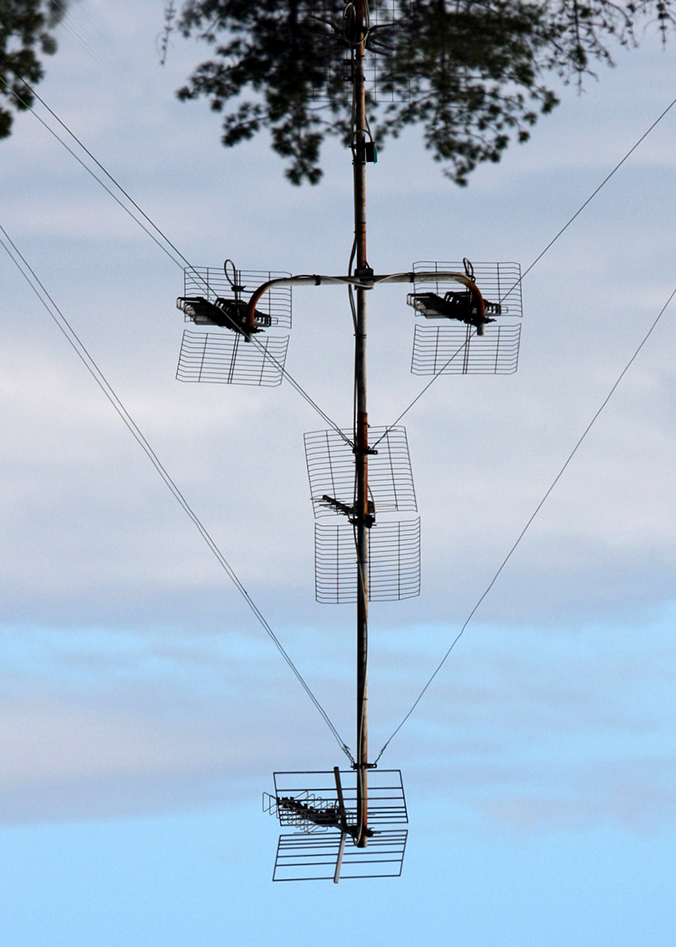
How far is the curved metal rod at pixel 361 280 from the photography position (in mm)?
6570

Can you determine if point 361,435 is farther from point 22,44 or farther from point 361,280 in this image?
point 22,44

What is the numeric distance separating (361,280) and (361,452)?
0.84 metres

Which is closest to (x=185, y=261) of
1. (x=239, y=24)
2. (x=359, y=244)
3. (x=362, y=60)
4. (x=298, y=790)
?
(x=359, y=244)

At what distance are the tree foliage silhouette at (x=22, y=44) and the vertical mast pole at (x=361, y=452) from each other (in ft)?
6.16

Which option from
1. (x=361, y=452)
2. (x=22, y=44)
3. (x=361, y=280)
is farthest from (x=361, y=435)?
(x=22, y=44)

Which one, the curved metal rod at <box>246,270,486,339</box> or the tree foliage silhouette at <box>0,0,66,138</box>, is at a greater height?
the tree foliage silhouette at <box>0,0,66,138</box>

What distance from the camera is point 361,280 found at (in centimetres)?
658

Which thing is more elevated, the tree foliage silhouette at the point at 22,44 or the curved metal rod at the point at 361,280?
the tree foliage silhouette at the point at 22,44

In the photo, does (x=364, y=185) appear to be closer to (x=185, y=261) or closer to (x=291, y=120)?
(x=185, y=261)

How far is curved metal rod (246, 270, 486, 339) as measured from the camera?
657 centimetres

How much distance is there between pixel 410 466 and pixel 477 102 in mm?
2608

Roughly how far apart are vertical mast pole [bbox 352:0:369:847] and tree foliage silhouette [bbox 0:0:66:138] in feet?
6.16

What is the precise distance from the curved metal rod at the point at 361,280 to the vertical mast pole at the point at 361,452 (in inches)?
2.4

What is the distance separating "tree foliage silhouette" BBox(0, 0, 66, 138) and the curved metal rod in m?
1.98
